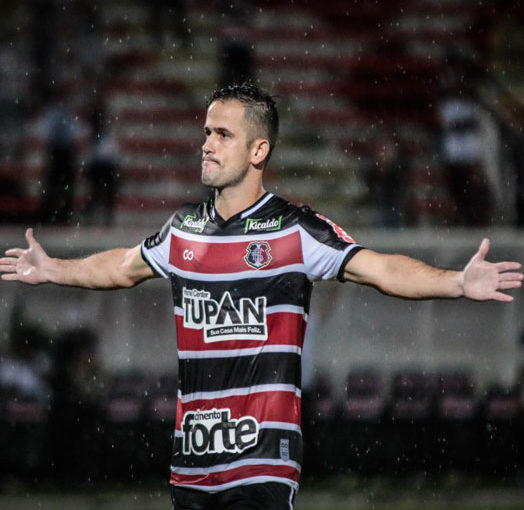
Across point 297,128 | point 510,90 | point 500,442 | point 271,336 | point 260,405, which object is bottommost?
point 500,442

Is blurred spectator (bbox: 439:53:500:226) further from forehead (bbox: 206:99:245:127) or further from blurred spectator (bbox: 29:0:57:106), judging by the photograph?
forehead (bbox: 206:99:245:127)

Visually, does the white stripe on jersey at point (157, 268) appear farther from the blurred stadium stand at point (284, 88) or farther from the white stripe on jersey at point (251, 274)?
the blurred stadium stand at point (284, 88)

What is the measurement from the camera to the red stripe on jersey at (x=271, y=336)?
4.52m

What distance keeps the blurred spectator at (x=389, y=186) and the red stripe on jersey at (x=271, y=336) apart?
7405mm

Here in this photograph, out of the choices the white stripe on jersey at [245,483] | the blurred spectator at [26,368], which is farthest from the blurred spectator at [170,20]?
the white stripe on jersey at [245,483]

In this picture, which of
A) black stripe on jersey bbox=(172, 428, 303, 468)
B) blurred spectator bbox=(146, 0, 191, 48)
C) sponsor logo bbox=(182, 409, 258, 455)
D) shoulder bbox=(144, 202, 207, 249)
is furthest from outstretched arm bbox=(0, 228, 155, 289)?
blurred spectator bbox=(146, 0, 191, 48)

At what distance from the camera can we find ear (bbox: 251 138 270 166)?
4.79 meters

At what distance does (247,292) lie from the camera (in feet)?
15.1

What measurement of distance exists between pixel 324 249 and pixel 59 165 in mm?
7933

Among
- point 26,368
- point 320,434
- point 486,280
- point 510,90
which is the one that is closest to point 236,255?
point 486,280

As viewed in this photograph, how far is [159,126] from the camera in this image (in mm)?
13742

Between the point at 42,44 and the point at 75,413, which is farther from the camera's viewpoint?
the point at 42,44

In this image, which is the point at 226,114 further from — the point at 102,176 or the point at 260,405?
the point at 102,176

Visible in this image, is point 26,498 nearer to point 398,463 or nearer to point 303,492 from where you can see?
point 303,492
